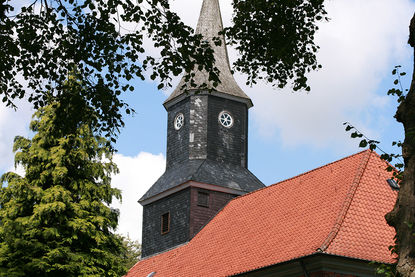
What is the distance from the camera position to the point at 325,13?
11.7 metres

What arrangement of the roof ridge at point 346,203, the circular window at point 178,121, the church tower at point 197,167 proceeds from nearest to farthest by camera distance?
the roof ridge at point 346,203, the church tower at point 197,167, the circular window at point 178,121

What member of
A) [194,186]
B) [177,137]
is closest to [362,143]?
[194,186]

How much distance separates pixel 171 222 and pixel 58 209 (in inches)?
270

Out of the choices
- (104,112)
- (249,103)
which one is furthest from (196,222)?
(104,112)

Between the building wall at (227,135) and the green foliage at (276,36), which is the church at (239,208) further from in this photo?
the green foliage at (276,36)

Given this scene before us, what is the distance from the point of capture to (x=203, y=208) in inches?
1050

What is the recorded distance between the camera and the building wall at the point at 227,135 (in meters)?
27.7

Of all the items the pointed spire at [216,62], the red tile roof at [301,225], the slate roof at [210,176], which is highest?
the pointed spire at [216,62]

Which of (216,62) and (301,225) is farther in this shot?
(216,62)

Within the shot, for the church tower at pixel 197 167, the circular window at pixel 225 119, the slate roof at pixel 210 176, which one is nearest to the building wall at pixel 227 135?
the church tower at pixel 197 167

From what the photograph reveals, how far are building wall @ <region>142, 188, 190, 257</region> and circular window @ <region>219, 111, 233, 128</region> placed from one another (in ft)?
11.4

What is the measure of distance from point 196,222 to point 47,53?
1478 centimetres

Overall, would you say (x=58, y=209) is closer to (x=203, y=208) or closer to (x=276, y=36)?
(x=203, y=208)

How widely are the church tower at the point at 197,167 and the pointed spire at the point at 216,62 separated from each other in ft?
0.22
